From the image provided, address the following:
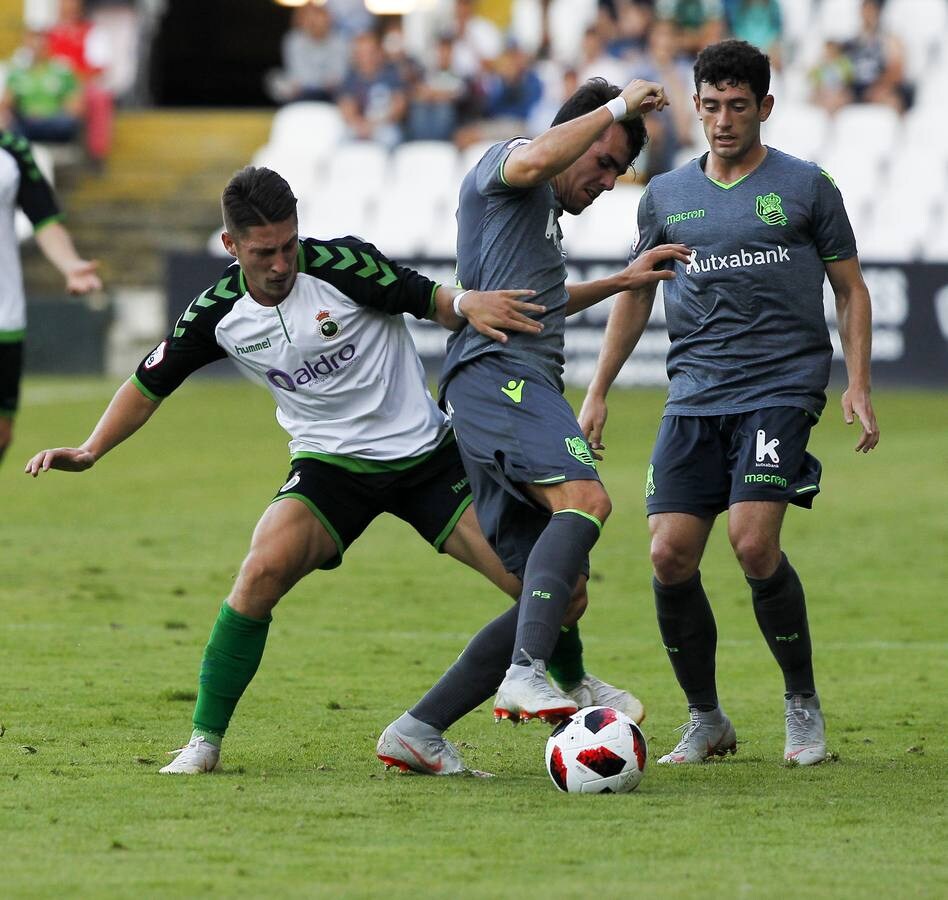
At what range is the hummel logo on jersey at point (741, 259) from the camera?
5.80 m

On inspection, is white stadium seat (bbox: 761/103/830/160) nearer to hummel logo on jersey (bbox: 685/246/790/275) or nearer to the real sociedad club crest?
hummel logo on jersey (bbox: 685/246/790/275)

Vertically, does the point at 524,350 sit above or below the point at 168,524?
above

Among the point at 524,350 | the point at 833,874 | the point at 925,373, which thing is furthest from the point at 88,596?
the point at 925,373

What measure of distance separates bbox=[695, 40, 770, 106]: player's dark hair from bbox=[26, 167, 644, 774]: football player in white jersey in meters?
1.02

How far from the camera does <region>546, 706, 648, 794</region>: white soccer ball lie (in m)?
5.13

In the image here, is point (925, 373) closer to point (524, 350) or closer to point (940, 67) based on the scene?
point (940, 67)

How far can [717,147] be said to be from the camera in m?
5.84

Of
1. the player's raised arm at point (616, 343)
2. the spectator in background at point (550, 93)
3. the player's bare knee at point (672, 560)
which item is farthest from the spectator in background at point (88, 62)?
the player's bare knee at point (672, 560)

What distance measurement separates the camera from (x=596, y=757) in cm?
513

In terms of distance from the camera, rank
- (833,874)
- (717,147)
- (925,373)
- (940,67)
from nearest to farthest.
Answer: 1. (833,874)
2. (717,147)
3. (925,373)
4. (940,67)

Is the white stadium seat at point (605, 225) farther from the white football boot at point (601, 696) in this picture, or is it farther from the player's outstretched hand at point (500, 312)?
the player's outstretched hand at point (500, 312)

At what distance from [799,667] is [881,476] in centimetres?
812

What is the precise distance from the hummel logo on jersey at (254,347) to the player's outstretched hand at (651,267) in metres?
1.11

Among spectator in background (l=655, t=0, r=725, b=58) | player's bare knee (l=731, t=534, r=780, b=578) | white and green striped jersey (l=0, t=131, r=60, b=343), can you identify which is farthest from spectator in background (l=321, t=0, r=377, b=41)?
player's bare knee (l=731, t=534, r=780, b=578)
